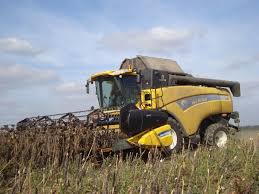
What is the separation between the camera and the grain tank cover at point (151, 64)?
492 inches

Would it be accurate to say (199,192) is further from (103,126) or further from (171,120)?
(171,120)

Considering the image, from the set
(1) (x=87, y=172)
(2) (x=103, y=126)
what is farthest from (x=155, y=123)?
(1) (x=87, y=172)

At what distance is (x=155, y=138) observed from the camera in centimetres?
889

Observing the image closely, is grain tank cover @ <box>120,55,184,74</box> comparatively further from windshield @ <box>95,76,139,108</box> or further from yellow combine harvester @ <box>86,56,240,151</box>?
windshield @ <box>95,76,139,108</box>

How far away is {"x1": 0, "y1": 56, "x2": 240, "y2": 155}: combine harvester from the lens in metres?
8.82

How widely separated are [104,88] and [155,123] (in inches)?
116

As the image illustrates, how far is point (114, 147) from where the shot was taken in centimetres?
859

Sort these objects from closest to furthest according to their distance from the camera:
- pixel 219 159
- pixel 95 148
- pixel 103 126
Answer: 1. pixel 219 159
2. pixel 95 148
3. pixel 103 126

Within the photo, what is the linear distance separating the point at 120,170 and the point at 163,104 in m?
5.67

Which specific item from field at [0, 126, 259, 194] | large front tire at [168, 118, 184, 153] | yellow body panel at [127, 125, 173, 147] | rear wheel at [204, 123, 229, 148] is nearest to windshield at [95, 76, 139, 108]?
large front tire at [168, 118, 184, 153]

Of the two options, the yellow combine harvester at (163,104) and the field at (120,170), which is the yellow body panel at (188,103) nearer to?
the yellow combine harvester at (163,104)

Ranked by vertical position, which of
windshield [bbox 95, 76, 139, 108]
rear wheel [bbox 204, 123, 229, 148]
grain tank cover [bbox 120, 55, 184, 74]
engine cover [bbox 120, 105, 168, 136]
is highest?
grain tank cover [bbox 120, 55, 184, 74]

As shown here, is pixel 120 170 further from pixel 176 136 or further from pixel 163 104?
pixel 163 104

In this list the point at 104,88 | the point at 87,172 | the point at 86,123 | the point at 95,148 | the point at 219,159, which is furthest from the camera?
the point at 104,88
